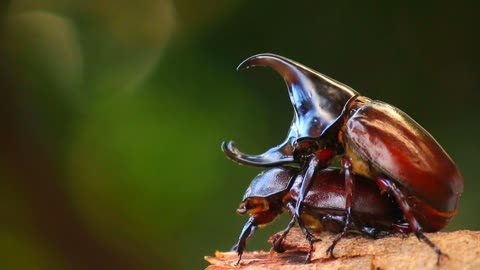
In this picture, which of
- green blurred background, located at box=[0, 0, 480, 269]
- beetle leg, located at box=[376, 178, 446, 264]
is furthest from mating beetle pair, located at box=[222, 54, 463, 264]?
green blurred background, located at box=[0, 0, 480, 269]

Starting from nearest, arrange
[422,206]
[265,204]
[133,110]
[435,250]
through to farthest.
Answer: [435,250]
[422,206]
[265,204]
[133,110]

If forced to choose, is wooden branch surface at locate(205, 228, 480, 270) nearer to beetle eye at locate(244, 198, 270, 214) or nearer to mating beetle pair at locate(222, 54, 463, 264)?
mating beetle pair at locate(222, 54, 463, 264)

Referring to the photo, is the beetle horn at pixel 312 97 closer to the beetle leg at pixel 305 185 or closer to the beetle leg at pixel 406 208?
the beetle leg at pixel 305 185

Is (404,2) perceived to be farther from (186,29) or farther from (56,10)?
(56,10)

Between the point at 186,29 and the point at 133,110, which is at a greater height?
the point at 186,29

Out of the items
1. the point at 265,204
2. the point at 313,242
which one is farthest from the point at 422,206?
the point at 265,204

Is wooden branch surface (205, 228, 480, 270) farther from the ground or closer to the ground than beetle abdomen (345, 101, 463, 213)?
closer to the ground

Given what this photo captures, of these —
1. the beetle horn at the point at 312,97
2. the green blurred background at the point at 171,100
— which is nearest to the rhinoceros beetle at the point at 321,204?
the beetle horn at the point at 312,97
